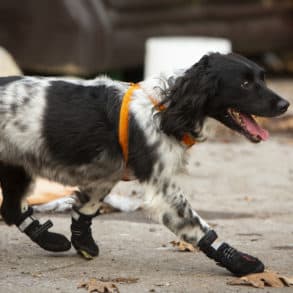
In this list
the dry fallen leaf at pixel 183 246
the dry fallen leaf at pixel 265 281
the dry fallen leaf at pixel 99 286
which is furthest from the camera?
the dry fallen leaf at pixel 183 246

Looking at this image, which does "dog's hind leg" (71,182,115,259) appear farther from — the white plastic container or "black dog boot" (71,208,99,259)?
the white plastic container

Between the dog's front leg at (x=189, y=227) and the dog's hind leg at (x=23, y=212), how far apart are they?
0.78 metres

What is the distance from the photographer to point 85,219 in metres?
6.08

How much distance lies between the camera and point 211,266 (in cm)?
585

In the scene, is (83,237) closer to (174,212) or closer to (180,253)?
(180,253)

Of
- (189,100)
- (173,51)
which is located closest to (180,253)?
(189,100)

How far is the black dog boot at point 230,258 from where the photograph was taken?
18.0 ft

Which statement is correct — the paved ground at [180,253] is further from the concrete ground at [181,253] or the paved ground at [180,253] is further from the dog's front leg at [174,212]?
the dog's front leg at [174,212]

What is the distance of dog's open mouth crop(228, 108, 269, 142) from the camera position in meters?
5.57

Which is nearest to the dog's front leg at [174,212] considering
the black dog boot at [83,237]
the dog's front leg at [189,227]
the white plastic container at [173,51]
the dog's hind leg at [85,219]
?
the dog's front leg at [189,227]

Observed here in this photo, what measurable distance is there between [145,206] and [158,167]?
0.24 meters

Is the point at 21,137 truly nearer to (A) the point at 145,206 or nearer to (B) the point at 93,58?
(A) the point at 145,206

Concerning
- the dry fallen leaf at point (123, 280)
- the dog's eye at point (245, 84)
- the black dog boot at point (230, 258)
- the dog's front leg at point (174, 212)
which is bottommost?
the dry fallen leaf at point (123, 280)

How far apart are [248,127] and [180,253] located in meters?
A: 1.03
